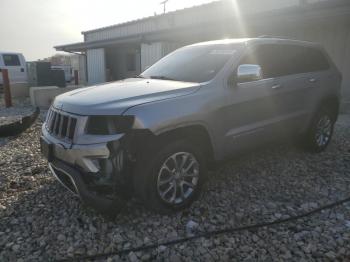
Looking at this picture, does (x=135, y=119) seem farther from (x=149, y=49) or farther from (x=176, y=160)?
(x=149, y=49)

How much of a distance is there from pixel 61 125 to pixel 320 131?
4193mm

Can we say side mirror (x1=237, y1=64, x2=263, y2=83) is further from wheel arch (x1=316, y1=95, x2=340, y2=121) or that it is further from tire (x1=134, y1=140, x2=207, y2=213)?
wheel arch (x1=316, y1=95, x2=340, y2=121)

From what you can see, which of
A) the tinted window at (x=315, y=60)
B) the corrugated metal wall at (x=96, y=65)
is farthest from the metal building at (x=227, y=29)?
the tinted window at (x=315, y=60)

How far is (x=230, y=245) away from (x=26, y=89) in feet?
46.1

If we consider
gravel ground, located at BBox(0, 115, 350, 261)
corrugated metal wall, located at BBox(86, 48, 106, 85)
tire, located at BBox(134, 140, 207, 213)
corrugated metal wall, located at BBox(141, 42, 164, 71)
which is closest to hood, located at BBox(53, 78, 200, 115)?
tire, located at BBox(134, 140, 207, 213)

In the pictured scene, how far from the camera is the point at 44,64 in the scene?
15.8m

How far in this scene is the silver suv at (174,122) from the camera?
281 centimetres

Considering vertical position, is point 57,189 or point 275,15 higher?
point 275,15

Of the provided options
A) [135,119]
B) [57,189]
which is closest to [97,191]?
[135,119]

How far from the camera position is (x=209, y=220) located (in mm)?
3201

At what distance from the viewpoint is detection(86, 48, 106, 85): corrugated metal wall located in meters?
21.3

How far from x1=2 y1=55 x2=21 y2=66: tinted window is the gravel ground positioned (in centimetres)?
1318

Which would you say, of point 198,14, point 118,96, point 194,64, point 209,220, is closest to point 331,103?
point 194,64

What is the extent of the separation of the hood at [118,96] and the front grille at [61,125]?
79 millimetres
